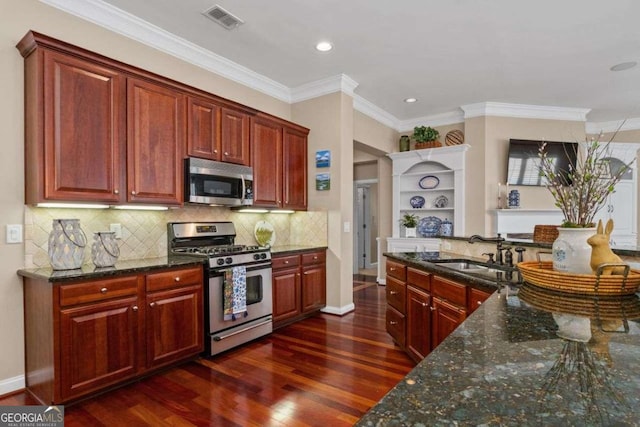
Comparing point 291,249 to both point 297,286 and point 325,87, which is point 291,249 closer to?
point 297,286

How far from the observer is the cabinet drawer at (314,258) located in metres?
4.09

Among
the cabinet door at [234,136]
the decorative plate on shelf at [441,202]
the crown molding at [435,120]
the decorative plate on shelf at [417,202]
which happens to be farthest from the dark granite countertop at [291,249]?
the crown molding at [435,120]

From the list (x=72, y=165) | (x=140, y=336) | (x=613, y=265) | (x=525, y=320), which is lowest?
(x=140, y=336)

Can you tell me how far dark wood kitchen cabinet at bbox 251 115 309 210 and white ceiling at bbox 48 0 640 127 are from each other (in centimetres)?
68

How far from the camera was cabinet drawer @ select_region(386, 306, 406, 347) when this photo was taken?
2945mm

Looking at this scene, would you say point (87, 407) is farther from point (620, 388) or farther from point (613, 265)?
Result: point (613, 265)

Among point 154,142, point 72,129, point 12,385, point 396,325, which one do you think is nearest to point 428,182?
point 396,325

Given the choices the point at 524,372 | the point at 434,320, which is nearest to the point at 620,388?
the point at 524,372

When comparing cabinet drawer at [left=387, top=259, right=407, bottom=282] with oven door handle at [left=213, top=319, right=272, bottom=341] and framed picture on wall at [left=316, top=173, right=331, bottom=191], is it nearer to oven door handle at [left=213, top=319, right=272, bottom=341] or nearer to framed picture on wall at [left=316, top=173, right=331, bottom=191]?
oven door handle at [left=213, top=319, right=272, bottom=341]

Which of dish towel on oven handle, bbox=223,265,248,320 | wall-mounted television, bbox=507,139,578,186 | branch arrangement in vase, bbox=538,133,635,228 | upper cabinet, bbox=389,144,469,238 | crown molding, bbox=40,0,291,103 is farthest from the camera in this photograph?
upper cabinet, bbox=389,144,469,238

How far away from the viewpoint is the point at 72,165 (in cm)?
243

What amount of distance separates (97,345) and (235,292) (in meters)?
1.10

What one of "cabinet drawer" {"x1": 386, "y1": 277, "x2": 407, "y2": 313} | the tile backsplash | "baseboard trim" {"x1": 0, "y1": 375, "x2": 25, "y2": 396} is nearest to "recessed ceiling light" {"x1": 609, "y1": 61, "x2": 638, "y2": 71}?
"cabinet drawer" {"x1": 386, "y1": 277, "x2": 407, "y2": 313}

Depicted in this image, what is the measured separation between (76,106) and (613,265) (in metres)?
3.23
